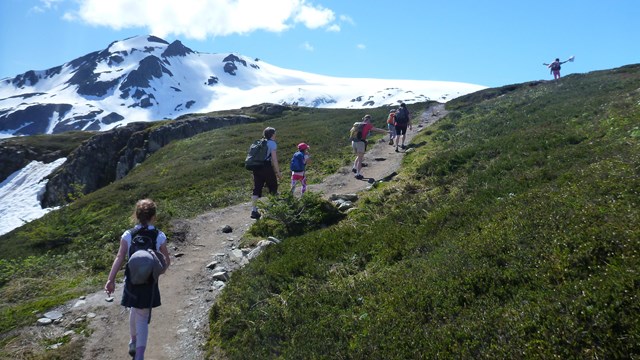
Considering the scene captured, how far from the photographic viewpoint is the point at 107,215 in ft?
70.9

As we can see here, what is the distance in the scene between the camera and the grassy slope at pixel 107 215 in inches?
440

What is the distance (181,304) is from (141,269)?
372 centimetres

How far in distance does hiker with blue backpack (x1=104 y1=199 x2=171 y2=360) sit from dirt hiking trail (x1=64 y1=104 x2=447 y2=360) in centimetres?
107

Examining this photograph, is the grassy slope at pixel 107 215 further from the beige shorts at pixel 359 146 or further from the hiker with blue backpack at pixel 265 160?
the beige shorts at pixel 359 146

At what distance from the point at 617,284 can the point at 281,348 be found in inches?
184

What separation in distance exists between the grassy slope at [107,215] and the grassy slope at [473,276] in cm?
576

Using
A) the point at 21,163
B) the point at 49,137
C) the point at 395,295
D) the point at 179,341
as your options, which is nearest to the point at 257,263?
the point at 179,341

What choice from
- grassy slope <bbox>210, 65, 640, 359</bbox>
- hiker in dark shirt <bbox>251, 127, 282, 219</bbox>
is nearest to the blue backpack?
hiker in dark shirt <bbox>251, 127, 282, 219</bbox>

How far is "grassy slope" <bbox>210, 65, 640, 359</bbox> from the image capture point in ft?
15.5

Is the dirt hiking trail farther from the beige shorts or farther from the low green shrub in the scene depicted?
the beige shorts

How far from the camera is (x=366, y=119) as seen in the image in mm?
20016

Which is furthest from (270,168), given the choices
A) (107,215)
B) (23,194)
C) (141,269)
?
(23,194)

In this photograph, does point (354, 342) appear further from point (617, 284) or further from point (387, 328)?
point (617, 284)

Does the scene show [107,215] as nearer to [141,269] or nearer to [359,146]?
[359,146]
